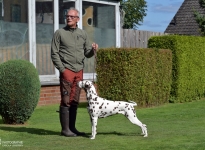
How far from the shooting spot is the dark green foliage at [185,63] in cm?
1766

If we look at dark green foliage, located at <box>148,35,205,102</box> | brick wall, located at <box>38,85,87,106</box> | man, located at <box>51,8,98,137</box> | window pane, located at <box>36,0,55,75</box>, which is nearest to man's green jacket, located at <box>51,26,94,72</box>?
man, located at <box>51,8,98,137</box>

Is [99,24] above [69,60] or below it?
above

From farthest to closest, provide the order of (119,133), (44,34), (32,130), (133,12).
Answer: (133,12)
(44,34)
(32,130)
(119,133)

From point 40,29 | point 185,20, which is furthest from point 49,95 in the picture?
point 185,20

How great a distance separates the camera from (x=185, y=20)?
1591 inches

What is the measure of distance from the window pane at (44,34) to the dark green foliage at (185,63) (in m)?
3.32

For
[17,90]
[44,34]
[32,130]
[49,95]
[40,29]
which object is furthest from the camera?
[49,95]

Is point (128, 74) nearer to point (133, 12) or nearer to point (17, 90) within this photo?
point (17, 90)

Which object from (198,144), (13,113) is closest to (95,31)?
(13,113)

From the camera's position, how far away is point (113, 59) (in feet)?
50.9

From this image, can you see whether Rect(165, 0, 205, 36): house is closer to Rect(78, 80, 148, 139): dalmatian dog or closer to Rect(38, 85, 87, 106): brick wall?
Rect(38, 85, 87, 106): brick wall

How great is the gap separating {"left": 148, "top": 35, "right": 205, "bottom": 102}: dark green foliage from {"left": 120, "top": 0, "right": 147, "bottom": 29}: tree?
11534 millimetres

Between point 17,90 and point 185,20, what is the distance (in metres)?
29.8

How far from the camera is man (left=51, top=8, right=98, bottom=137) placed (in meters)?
10.4
